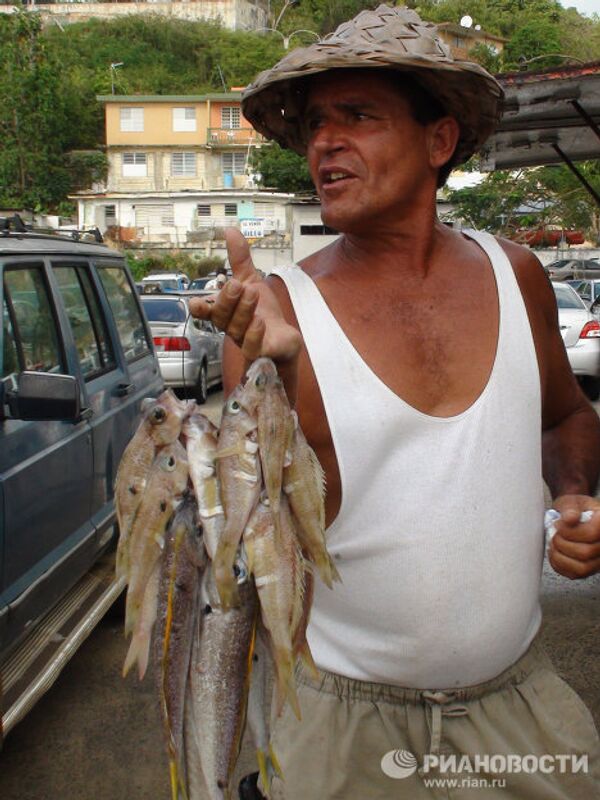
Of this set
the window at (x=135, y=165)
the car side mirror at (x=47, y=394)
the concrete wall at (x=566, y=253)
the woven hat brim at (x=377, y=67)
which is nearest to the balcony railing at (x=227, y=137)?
the window at (x=135, y=165)

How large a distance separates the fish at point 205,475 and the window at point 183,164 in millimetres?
57952

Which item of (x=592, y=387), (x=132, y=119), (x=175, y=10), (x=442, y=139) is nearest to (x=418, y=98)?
(x=442, y=139)

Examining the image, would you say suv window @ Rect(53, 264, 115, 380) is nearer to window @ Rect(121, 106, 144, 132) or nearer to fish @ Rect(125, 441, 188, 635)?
fish @ Rect(125, 441, 188, 635)

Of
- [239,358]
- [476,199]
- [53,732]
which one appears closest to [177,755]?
[239,358]

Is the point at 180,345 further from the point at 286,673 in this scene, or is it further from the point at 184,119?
the point at 184,119

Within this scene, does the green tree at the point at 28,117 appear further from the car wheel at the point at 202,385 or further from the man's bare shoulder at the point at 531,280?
the man's bare shoulder at the point at 531,280

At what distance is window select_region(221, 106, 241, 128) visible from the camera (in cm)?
5762

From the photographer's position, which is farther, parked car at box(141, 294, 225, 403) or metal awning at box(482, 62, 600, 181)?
parked car at box(141, 294, 225, 403)

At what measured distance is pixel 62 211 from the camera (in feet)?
166

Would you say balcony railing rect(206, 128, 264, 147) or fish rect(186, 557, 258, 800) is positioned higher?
balcony railing rect(206, 128, 264, 147)

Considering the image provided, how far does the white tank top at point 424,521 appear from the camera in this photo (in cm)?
178

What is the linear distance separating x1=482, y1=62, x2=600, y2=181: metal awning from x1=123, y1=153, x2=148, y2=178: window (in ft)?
174

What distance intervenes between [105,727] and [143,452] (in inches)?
126

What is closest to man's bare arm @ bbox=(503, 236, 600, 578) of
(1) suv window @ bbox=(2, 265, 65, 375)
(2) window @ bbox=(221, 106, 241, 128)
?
(1) suv window @ bbox=(2, 265, 65, 375)
